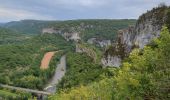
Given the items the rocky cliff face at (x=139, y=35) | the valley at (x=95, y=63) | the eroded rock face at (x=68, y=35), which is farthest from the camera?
the eroded rock face at (x=68, y=35)

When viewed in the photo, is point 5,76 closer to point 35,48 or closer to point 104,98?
point 35,48

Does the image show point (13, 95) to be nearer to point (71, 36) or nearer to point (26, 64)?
point (26, 64)

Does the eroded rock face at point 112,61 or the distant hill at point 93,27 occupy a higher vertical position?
the eroded rock face at point 112,61

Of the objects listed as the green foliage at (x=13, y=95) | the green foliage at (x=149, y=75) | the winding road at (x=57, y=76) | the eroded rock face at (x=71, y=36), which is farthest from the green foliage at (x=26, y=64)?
the green foliage at (x=149, y=75)

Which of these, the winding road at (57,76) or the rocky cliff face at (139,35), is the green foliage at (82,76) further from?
the winding road at (57,76)

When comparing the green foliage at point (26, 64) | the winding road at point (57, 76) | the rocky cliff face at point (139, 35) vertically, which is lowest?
the winding road at point (57, 76)

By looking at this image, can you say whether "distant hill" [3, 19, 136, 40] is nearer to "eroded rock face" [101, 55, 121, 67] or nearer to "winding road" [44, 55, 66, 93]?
"winding road" [44, 55, 66, 93]

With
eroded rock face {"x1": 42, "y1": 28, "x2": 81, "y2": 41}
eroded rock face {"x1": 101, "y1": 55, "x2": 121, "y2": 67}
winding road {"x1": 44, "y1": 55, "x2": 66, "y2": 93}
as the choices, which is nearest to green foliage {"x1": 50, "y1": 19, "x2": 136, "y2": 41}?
eroded rock face {"x1": 42, "y1": 28, "x2": 81, "y2": 41}

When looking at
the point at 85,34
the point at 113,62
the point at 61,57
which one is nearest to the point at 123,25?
the point at 85,34
